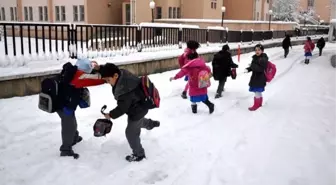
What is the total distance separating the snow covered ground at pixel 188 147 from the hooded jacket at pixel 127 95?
796 millimetres

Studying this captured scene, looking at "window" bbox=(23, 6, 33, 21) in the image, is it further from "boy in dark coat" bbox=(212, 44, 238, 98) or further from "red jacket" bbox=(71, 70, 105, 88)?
"red jacket" bbox=(71, 70, 105, 88)

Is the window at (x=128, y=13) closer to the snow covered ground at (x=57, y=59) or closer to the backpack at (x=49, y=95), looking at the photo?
the snow covered ground at (x=57, y=59)

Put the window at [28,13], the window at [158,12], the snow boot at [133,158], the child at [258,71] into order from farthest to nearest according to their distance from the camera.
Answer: the window at [158,12] < the window at [28,13] < the child at [258,71] < the snow boot at [133,158]

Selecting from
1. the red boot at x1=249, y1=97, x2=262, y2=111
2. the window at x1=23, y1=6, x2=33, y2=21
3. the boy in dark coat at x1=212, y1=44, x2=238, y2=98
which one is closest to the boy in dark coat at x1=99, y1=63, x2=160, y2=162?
the red boot at x1=249, y1=97, x2=262, y2=111

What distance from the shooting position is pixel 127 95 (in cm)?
442

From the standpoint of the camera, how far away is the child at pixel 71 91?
4.43m

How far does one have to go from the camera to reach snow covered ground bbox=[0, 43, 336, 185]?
14.3 ft

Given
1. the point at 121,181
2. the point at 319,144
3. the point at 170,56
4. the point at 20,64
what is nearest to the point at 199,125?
the point at 319,144

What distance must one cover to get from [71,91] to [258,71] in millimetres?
4595

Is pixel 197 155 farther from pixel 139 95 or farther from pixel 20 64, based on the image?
pixel 20 64

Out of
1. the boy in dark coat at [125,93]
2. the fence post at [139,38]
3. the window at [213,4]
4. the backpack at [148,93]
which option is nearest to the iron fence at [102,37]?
the fence post at [139,38]

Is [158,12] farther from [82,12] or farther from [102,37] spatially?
[102,37]

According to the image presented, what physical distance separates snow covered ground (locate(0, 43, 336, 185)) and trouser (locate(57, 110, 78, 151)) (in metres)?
0.21

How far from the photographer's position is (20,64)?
8172 millimetres
